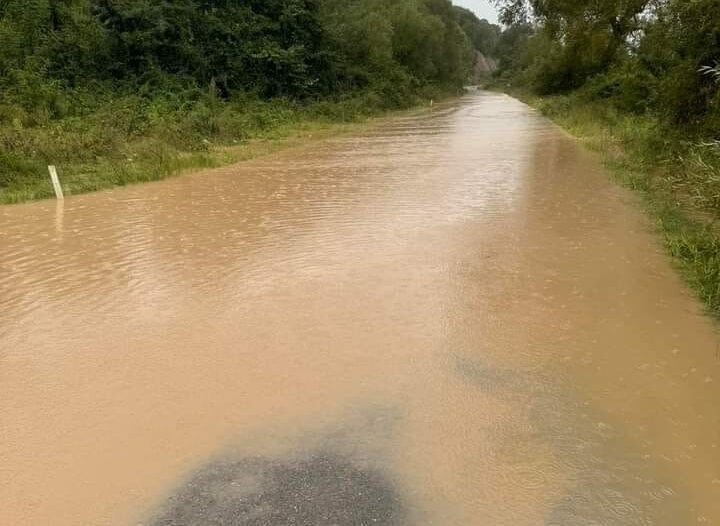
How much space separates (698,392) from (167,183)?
39.6 feet

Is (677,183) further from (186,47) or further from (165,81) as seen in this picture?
(186,47)

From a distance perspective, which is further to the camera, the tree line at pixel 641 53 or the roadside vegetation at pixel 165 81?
the roadside vegetation at pixel 165 81

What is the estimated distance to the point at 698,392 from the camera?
459 cm

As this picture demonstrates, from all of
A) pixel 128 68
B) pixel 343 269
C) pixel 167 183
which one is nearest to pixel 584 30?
pixel 167 183

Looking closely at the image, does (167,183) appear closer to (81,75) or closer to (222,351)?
(222,351)

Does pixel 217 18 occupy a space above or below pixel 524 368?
above

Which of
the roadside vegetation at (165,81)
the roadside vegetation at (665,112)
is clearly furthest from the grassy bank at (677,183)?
the roadside vegetation at (165,81)

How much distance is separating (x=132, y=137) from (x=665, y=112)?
14.0 metres

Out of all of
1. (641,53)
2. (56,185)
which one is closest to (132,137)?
(56,185)

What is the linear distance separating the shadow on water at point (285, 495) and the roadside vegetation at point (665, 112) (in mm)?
4080

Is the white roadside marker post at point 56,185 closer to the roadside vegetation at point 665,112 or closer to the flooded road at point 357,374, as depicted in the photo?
the flooded road at point 357,374

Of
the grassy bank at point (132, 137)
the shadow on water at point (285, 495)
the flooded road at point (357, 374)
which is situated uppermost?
the shadow on water at point (285, 495)

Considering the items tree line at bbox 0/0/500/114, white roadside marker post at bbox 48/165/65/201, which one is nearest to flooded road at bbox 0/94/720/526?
white roadside marker post at bbox 48/165/65/201

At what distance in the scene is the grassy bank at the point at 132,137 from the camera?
46.2 feet
